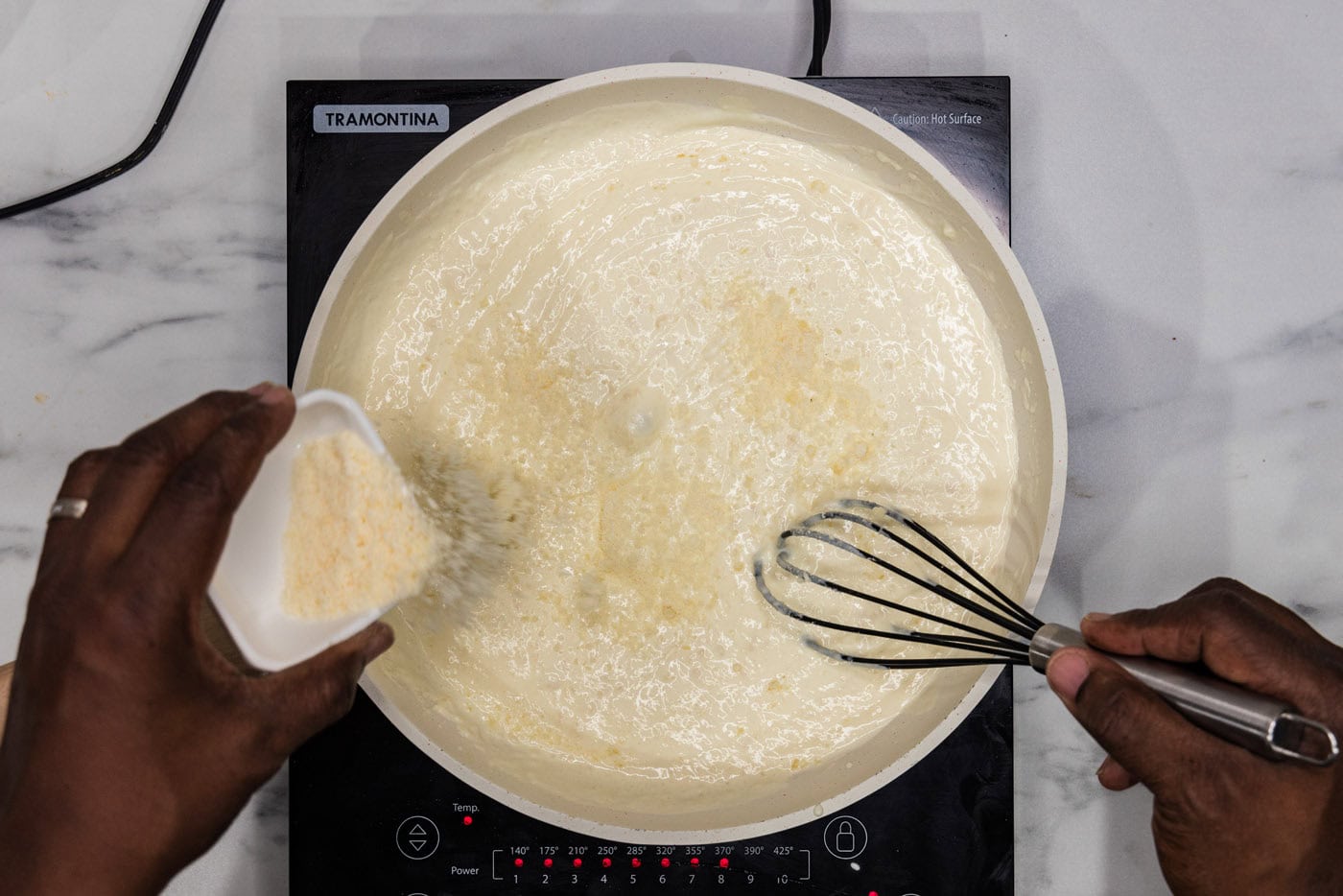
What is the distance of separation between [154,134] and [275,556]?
1.27 ft

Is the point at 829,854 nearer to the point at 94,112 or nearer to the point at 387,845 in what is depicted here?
the point at 387,845

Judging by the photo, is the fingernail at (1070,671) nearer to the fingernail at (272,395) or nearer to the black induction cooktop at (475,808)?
the black induction cooktop at (475,808)

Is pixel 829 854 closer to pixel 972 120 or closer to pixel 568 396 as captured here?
pixel 568 396

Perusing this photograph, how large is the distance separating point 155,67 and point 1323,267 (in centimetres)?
89

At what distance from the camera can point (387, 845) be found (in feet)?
2.08

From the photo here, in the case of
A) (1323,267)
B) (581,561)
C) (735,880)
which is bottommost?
(735,880)

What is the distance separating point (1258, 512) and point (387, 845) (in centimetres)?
67

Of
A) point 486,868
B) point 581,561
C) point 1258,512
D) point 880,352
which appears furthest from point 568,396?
point 1258,512

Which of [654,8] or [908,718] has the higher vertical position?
[654,8]

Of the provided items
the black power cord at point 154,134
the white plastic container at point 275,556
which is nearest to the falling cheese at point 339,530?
the white plastic container at point 275,556

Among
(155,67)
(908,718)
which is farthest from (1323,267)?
(155,67)

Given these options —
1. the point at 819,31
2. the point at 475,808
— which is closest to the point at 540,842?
the point at 475,808

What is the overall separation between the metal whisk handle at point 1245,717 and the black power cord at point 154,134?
2.44 feet

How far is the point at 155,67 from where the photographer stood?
0.71 meters
